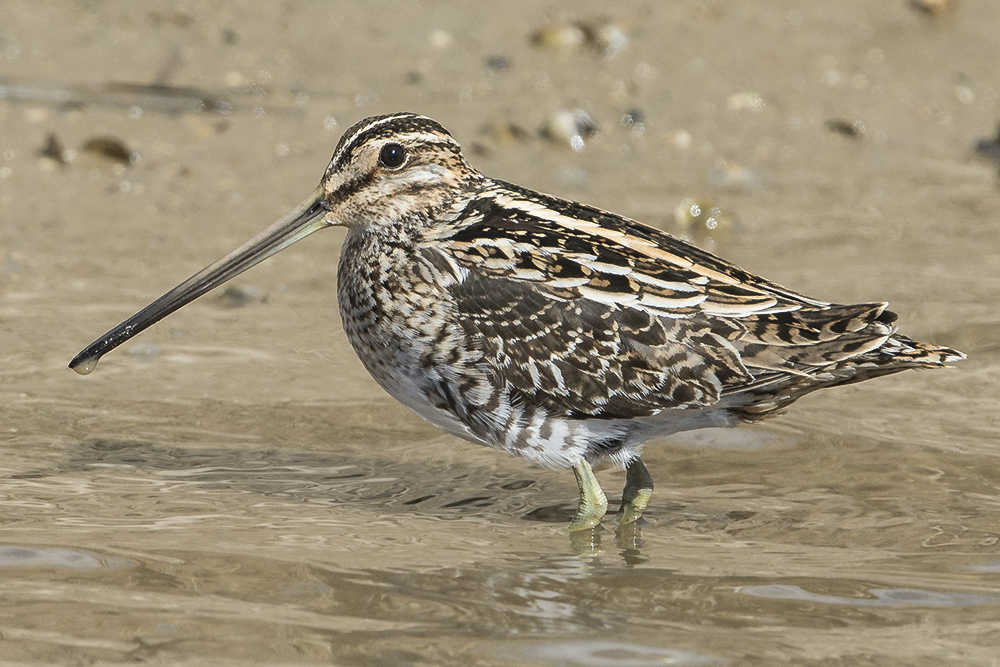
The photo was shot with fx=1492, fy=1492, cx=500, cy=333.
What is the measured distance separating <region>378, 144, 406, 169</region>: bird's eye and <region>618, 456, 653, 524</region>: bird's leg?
5.33 feet

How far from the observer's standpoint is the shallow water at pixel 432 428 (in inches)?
202

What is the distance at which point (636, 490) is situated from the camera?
6.33m

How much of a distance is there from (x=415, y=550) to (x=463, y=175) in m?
1.75

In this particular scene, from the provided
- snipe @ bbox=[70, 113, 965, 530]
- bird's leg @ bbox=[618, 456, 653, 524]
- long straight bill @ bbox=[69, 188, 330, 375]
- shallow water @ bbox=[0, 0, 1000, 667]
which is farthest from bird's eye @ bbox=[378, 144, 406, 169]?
bird's leg @ bbox=[618, 456, 653, 524]

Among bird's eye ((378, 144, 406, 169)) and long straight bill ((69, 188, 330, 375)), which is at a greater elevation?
bird's eye ((378, 144, 406, 169))

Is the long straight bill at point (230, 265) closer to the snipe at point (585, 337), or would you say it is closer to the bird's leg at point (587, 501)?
the snipe at point (585, 337)

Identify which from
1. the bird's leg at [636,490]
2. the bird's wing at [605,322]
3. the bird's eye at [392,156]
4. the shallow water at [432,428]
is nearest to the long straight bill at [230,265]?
the bird's eye at [392,156]

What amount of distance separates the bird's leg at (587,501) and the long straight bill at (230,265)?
1.55 metres

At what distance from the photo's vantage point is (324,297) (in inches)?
345

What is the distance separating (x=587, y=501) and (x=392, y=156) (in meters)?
1.68

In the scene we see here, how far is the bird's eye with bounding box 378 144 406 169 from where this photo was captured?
20.8 ft

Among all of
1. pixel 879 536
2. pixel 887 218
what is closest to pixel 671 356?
pixel 879 536

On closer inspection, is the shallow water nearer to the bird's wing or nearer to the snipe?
the snipe

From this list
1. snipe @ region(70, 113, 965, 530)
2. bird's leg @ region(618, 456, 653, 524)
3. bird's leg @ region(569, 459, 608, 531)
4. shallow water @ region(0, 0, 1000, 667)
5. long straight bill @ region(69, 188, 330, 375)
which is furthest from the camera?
long straight bill @ region(69, 188, 330, 375)
